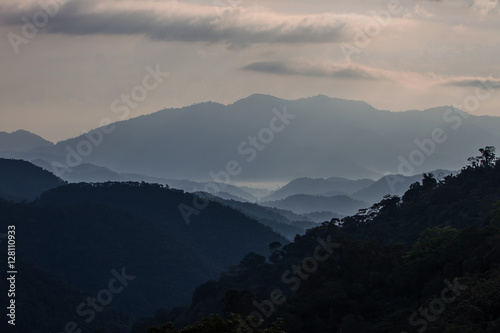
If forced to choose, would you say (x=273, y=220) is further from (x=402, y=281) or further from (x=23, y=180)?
(x=402, y=281)

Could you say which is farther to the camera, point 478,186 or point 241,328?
point 478,186

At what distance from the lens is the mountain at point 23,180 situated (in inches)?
6225

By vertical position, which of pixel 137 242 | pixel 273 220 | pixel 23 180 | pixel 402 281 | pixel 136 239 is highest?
pixel 23 180

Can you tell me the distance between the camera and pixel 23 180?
164m

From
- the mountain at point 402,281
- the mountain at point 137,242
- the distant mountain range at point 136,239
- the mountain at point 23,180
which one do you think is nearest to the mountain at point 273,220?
the distant mountain range at point 136,239

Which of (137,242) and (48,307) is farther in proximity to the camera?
(137,242)

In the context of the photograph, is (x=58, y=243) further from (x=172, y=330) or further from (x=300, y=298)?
(x=172, y=330)

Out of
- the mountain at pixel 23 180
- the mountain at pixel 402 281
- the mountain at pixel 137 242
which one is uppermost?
the mountain at pixel 23 180

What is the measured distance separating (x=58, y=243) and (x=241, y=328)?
8947 cm

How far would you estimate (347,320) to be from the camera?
1559 inches

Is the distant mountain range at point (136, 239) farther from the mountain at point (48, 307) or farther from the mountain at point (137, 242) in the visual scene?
the mountain at point (48, 307)

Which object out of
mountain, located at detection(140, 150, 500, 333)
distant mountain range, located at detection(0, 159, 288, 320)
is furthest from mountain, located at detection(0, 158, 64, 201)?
mountain, located at detection(140, 150, 500, 333)

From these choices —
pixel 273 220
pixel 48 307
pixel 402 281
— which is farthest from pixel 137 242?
pixel 402 281

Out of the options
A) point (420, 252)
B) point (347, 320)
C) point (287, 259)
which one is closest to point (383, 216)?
point (287, 259)
